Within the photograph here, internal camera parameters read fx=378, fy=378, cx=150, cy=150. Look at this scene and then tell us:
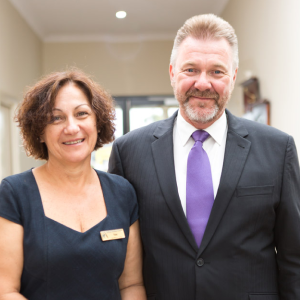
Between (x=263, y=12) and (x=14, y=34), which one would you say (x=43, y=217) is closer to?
(x=263, y=12)

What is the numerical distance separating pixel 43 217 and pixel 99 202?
229 mm

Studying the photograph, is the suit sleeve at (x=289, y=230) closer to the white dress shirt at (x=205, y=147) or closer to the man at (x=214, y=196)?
the man at (x=214, y=196)

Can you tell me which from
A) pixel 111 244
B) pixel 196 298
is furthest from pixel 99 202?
pixel 196 298

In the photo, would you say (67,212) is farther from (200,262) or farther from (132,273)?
(200,262)

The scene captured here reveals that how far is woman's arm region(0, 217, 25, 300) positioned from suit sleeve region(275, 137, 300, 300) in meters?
0.95

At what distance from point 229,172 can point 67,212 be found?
619 millimetres

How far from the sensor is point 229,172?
1438 millimetres

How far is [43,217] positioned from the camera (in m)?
1.29

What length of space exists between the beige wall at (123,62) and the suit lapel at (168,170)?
5206 mm

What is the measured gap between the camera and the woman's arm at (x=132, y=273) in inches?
57.9

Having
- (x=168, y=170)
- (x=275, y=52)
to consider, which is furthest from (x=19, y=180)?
(x=275, y=52)

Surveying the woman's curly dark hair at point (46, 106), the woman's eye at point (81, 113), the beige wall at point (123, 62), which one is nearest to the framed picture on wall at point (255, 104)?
the woman's curly dark hair at point (46, 106)

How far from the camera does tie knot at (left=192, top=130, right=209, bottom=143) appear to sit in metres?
1.54

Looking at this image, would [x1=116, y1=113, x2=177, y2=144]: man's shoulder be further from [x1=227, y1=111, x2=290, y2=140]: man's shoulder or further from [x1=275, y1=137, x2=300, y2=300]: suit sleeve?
[x1=275, y1=137, x2=300, y2=300]: suit sleeve
